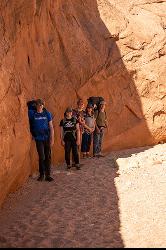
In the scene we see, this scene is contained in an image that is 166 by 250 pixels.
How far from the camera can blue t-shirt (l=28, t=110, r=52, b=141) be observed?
29.6 feet

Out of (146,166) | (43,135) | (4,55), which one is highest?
(4,55)

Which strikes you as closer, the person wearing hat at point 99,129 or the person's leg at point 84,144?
the person's leg at point 84,144

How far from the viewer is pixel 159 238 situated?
6.11 m

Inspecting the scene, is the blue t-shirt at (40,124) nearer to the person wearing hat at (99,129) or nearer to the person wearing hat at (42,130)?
the person wearing hat at (42,130)

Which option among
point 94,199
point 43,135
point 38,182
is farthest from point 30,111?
point 94,199

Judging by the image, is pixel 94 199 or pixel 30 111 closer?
pixel 94 199

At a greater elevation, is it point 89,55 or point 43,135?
point 89,55

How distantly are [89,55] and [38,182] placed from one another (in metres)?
5.68

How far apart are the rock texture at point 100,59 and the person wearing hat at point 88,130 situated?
81 cm

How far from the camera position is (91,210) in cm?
743

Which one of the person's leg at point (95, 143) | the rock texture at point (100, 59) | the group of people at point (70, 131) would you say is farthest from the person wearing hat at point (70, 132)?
the person's leg at point (95, 143)

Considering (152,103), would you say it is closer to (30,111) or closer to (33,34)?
(33,34)

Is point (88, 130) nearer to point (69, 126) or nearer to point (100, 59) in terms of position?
point (69, 126)

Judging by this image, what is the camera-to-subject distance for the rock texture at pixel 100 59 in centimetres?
1060
